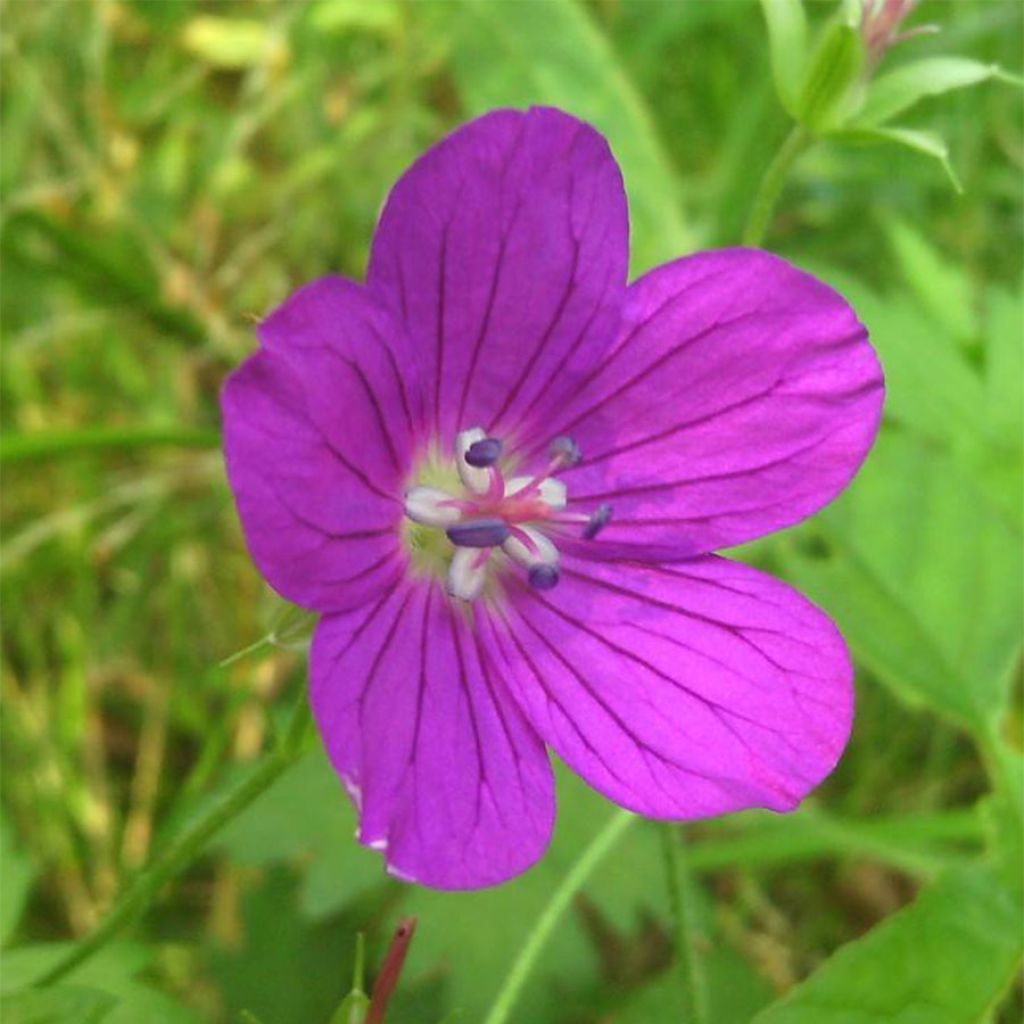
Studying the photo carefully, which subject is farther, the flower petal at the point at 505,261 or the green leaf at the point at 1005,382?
the green leaf at the point at 1005,382

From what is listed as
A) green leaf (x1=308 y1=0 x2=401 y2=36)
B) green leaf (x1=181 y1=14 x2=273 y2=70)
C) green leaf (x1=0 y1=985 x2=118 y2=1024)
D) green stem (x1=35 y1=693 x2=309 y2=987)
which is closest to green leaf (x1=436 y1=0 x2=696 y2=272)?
green leaf (x1=308 y1=0 x2=401 y2=36)

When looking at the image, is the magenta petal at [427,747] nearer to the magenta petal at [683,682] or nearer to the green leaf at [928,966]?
the magenta petal at [683,682]

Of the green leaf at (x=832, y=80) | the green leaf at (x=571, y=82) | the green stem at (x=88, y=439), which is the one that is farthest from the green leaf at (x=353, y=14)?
the green leaf at (x=832, y=80)

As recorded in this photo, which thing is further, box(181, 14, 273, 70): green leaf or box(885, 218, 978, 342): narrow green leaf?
box(181, 14, 273, 70): green leaf

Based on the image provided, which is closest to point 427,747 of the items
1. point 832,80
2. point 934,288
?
point 832,80

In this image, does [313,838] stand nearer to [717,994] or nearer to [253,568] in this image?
[717,994]

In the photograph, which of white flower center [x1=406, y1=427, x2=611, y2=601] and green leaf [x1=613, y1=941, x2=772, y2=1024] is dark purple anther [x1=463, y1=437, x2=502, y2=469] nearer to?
white flower center [x1=406, y1=427, x2=611, y2=601]

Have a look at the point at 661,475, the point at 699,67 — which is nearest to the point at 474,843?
the point at 661,475
